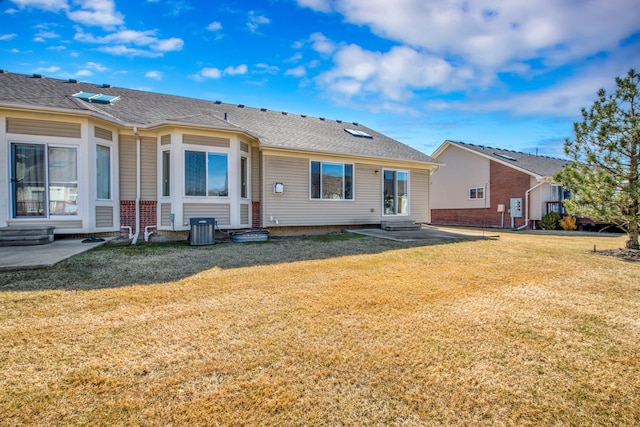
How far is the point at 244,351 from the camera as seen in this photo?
2.77 metres

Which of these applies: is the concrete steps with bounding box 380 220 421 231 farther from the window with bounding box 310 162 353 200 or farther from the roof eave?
the roof eave

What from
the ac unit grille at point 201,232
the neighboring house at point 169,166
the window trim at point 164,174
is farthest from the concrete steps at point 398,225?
the window trim at point 164,174

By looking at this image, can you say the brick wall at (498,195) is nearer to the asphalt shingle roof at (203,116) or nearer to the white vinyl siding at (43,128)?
the asphalt shingle roof at (203,116)

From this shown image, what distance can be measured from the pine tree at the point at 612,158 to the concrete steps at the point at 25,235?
14.7 meters

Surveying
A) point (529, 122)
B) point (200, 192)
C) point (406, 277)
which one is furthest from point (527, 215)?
point (200, 192)

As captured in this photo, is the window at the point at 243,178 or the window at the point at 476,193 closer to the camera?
the window at the point at 243,178

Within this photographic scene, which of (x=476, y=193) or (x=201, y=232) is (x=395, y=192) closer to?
(x=201, y=232)

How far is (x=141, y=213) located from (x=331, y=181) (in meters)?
6.63

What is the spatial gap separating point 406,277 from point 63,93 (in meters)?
11.8

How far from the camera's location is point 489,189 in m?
20.5

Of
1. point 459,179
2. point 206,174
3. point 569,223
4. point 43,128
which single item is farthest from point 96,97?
point 569,223

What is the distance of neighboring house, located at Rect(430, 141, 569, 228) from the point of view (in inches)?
728

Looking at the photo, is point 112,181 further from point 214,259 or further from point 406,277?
point 406,277

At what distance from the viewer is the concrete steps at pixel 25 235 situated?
7402 mm
